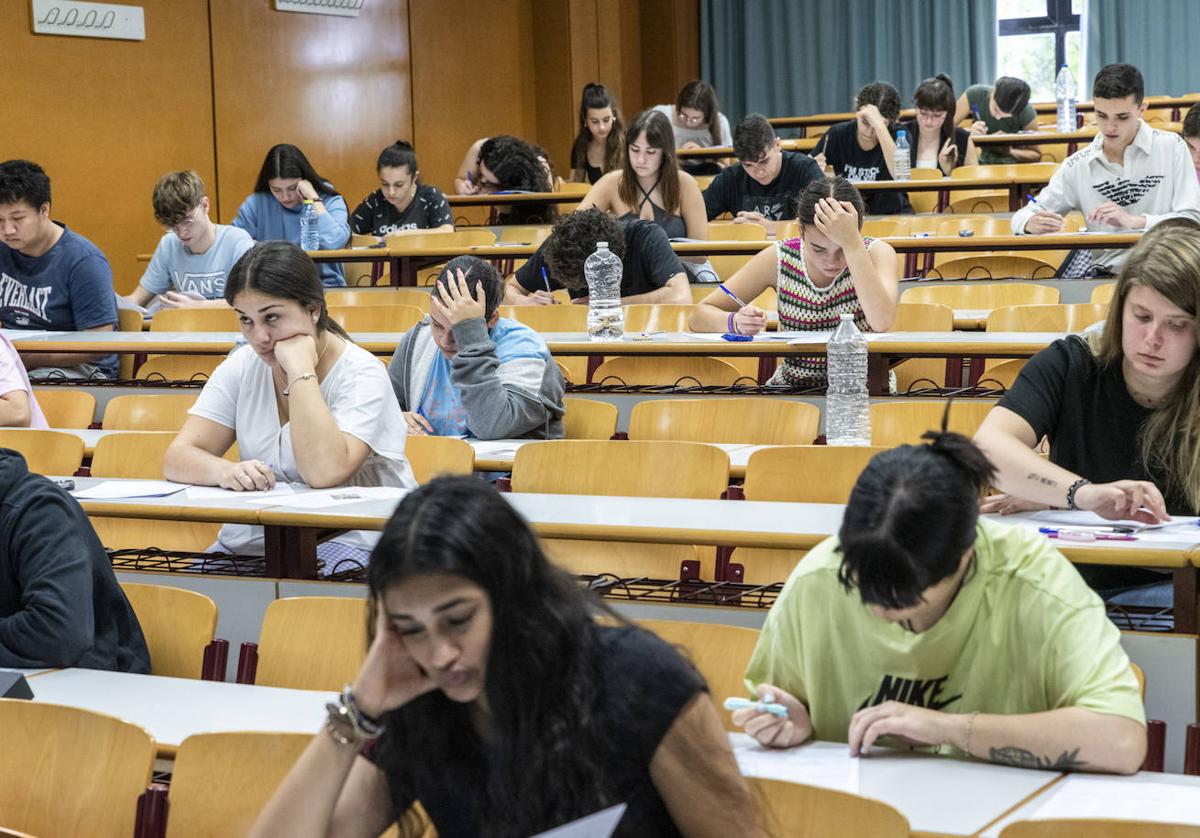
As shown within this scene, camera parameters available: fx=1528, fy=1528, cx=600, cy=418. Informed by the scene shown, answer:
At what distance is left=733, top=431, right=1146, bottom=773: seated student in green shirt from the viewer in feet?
5.89

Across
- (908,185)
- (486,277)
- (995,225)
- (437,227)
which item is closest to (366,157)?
(437,227)

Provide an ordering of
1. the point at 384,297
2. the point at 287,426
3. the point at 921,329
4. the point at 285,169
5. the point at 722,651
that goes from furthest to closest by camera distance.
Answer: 1. the point at 285,169
2. the point at 384,297
3. the point at 921,329
4. the point at 287,426
5. the point at 722,651

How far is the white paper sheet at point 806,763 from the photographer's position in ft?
5.99

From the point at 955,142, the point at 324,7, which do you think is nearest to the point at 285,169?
the point at 324,7

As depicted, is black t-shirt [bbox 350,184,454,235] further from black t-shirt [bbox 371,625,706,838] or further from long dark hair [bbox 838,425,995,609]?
black t-shirt [bbox 371,625,706,838]

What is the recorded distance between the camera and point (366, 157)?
11.1m

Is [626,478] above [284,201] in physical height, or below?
below

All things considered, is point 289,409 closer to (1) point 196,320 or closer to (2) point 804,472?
(2) point 804,472

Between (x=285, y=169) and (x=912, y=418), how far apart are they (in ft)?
15.8

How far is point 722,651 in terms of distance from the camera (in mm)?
2295

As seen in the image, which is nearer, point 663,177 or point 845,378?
point 845,378

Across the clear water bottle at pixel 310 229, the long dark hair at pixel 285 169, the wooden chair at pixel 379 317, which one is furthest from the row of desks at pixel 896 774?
the long dark hair at pixel 285 169

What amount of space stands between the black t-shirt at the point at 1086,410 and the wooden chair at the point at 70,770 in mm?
1682

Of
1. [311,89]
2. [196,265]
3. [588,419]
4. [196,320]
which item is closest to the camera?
[588,419]
